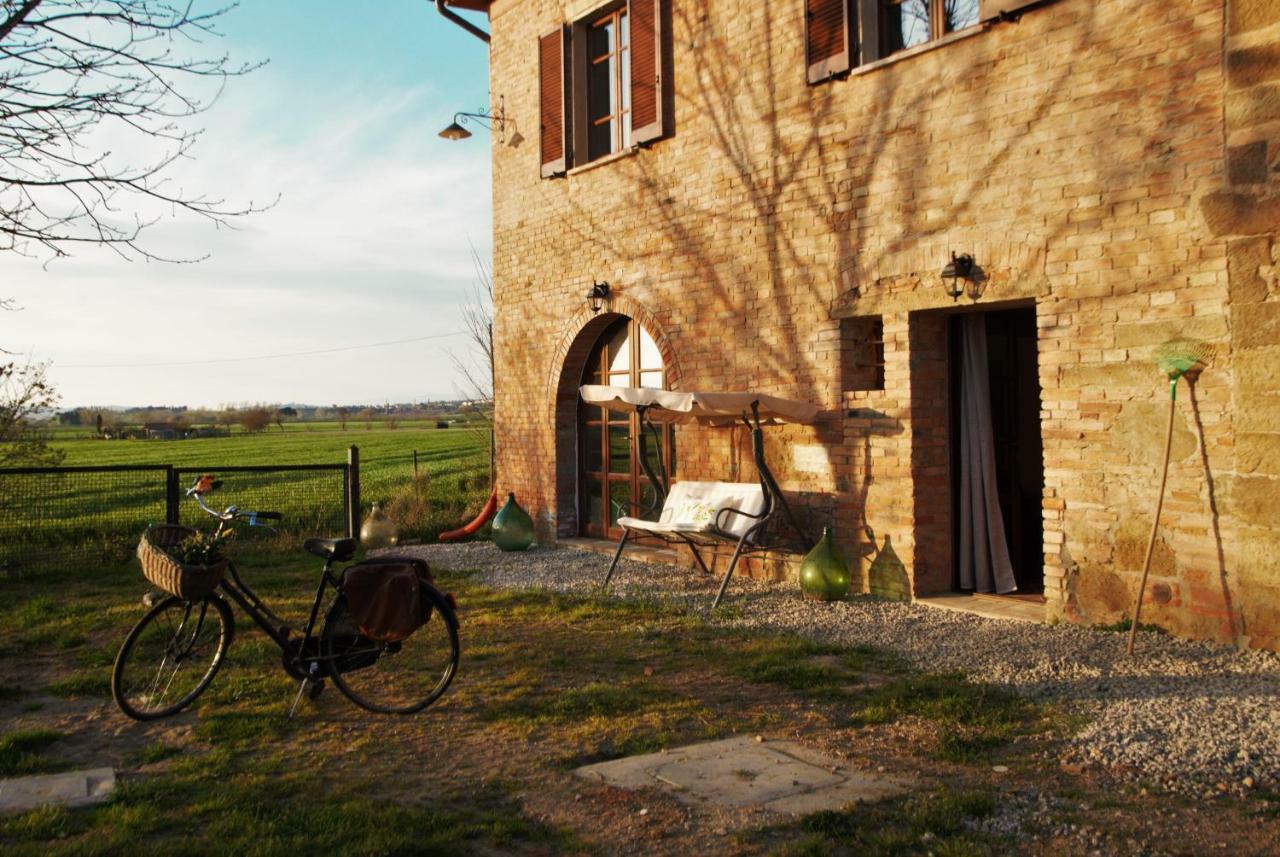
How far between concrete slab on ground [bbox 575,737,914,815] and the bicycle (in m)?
1.38

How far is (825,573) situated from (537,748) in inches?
134

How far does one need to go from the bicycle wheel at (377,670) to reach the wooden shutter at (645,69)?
5.58 metres

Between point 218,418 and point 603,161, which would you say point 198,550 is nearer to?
point 603,161

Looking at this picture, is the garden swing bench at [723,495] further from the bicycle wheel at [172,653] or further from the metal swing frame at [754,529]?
the bicycle wheel at [172,653]

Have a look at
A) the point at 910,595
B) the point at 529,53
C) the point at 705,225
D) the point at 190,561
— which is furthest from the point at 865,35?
the point at 190,561

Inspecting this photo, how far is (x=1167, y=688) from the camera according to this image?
4.68 metres

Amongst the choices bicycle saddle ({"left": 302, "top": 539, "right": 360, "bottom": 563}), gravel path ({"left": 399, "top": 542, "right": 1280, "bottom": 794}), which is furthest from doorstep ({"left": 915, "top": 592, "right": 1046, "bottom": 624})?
bicycle saddle ({"left": 302, "top": 539, "right": 360, "bottom": 563})

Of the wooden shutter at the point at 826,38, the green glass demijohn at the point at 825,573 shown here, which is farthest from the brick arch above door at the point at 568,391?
the green glass demijohn at the point at 825,573

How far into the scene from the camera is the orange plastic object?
37.8 ft

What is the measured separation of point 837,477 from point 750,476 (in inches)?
40.7

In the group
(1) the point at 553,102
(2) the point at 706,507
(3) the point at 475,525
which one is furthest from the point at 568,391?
(2) the point at 706,507

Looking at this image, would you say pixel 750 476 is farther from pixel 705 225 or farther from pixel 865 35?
pixel 865 35

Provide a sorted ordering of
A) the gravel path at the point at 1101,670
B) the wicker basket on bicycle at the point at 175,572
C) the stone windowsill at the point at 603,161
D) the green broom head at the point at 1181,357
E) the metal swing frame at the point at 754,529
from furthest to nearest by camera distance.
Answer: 1. the stone windowsill at the point at 603,161
2. the metal swing frame at the point at 754,529
3. the green broom head at the point at 1181,357
4. the wicker basket on bicycle at the point at 175,572
5. the gravel path at the point at 1101,670

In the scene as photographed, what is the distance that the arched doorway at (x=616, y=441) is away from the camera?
981 centimetres
